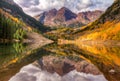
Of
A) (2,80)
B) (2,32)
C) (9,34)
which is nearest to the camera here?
A: (2,80)

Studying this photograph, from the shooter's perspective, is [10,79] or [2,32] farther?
[2,32]

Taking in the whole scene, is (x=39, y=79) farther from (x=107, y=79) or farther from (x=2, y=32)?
(x=2, y=32)

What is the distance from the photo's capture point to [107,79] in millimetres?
26812

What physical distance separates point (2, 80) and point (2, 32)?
15791cm

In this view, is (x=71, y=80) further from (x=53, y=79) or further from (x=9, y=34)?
(x=9, y=34)

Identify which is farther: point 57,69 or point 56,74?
point 57,69

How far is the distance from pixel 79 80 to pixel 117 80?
3.84 meters

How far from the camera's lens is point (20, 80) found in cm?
2495

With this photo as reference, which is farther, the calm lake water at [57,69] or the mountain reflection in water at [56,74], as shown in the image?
the calm lake water at [57,69]

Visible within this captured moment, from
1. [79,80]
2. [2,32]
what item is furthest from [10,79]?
[2,32]

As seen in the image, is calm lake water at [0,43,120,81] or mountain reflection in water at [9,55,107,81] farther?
calm lake water at [0,43,120,81]

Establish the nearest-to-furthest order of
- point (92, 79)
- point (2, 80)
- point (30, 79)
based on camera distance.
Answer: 1. point (2, 80)
2. point (30, 79)
3. point (92, 79)


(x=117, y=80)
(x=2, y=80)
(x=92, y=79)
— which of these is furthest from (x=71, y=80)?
(x=2, y=80)

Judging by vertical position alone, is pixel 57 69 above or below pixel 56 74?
below
